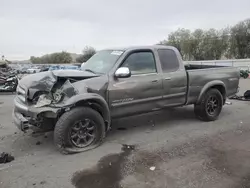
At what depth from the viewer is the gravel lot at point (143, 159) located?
12.0ft

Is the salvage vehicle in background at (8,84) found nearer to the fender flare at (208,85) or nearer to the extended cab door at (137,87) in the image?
the extended cab door at (137,87)

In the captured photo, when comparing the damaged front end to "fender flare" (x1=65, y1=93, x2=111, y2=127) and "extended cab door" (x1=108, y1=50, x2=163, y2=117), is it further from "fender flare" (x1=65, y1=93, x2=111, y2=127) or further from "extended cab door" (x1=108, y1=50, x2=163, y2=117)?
"extended cab door" (x1=108, y1=50, x2=163, y2=117)

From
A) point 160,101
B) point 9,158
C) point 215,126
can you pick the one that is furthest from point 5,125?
point 215,126

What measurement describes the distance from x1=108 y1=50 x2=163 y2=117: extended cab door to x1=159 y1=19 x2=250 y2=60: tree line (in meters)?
34.7

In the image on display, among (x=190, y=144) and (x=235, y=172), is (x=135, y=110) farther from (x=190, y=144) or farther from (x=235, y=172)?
(x=235, y=172)

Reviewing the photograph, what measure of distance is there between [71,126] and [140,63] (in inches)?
80.8

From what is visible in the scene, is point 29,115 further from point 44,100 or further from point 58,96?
point 58,96

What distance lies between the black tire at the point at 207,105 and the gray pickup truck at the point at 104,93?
0.08ft

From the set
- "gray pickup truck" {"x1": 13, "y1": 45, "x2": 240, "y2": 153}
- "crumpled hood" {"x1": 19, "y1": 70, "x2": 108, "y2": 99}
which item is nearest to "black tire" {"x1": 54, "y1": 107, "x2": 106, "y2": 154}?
"gray pickup truck" {"x1": 13, "y1": 45, "x2": 240, "y2": 153}

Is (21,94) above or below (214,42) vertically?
below

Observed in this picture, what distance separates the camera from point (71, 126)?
4.54 metres

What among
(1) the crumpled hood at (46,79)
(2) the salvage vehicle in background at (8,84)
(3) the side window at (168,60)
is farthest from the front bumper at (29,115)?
(2) the salvage vehicle in background at (8,84)

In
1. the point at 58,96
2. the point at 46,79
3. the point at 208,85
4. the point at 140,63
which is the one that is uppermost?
the point at 140,63

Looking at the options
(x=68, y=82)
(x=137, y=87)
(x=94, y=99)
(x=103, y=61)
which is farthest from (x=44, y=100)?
(x=137, y=87)
